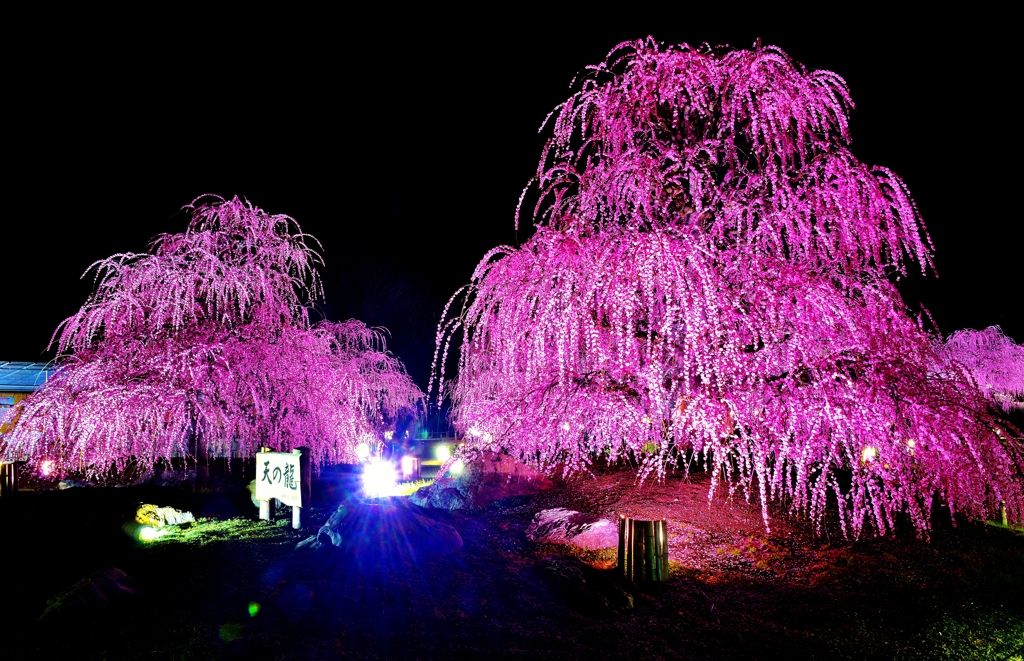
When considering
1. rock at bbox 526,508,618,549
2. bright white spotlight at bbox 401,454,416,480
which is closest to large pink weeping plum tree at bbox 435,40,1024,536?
rock at bbox 526,508,618,549

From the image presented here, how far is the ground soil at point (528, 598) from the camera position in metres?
4.89

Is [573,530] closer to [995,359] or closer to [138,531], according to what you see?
[138,531]

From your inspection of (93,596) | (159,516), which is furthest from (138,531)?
(93,596)

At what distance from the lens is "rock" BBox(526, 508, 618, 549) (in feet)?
27.0

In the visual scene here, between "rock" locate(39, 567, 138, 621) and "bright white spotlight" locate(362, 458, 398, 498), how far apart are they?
898 cm

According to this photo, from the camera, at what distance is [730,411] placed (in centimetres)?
546

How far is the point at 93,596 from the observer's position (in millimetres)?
5422

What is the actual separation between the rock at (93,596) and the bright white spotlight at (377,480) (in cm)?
898

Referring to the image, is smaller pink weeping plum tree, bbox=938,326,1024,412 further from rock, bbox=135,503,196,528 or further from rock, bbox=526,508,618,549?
rock, bbox=135,503,196,528

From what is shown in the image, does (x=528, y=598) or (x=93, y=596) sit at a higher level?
(x=93, y=596)

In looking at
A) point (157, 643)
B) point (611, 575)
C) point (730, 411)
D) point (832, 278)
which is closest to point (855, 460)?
point (730, 411)

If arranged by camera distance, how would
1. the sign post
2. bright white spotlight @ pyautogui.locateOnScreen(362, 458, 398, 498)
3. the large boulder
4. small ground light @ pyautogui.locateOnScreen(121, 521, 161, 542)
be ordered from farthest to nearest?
bright white spotlight @ pyautogui.locateOnScreen(362, 458, 398, 498) < the large boulder < the sign post < small ground light @ pyautogui.locateOnScreen(121, 521, 161, 542)

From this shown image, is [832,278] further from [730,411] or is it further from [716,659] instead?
[716,659]

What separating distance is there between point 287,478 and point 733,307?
24.5 ft
